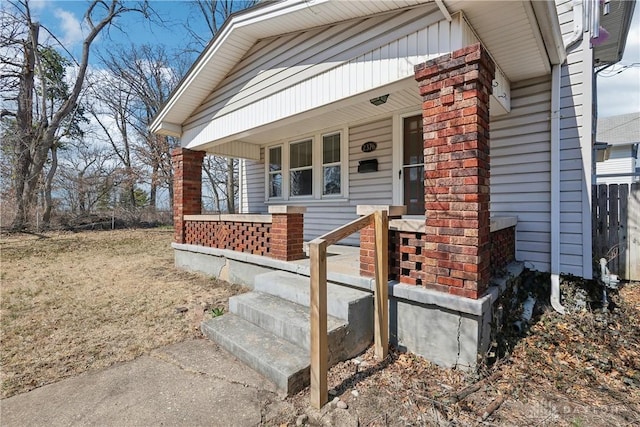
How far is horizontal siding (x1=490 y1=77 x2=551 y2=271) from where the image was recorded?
376 centimetres

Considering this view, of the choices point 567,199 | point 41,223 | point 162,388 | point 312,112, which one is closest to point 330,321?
point 162,388

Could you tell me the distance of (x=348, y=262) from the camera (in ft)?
12.9

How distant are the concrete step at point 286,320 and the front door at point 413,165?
2706mm

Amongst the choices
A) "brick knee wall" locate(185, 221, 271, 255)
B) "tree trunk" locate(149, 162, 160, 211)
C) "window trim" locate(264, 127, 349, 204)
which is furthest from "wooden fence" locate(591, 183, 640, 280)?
"tree trunk" locate(149, 162, 160, 211)

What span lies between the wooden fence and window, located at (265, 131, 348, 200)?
3676 mm

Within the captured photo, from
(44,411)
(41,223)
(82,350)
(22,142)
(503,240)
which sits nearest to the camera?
(44,411)

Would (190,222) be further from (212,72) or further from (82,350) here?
(82,350)

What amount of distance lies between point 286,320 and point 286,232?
1.41 meters

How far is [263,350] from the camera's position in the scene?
2568 mm

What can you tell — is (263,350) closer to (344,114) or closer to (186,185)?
(344,114)

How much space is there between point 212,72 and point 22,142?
12.3 meters

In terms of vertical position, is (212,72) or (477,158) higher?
(212,72)

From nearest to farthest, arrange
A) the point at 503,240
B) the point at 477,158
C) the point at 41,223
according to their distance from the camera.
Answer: the point at 477,158
the point at 503,240
the point at 41,223

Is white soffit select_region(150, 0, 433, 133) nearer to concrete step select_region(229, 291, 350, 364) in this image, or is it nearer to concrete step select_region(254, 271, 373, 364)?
concrete step select_region(254, 271, 373, 364)
